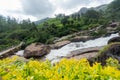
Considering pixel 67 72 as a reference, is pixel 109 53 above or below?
below

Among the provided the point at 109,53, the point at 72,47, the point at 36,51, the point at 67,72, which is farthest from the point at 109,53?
the point at 72,47

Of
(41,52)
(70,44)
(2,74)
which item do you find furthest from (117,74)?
(70,44)

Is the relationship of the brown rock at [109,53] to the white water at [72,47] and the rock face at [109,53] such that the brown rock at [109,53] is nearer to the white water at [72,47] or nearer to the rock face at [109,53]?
the rock face at [109,53]

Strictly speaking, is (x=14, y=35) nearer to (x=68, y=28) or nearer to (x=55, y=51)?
(x=68, y=28)

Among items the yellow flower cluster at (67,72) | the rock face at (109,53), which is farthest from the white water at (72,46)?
the yellow flower cluster at (67,72)

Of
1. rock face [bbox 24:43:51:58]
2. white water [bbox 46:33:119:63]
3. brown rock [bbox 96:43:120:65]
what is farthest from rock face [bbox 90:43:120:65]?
rock face [bbox 24:43:51:58]

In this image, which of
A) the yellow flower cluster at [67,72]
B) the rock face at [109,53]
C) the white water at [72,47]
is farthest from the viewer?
the white water at [72,47]

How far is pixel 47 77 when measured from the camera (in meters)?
3.77

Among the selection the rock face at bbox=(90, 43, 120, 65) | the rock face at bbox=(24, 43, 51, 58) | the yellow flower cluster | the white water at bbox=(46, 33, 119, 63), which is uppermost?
the yellow flower cluster

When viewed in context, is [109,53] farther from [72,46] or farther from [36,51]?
[72,46]

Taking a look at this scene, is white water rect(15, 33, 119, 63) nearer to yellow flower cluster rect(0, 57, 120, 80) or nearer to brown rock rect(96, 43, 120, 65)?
brown rock rect(96, 43, 120, 65)

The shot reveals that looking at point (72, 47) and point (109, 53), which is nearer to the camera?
point (109, 53)

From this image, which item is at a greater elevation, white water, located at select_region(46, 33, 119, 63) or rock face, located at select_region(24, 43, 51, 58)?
rock face, located at select_region(24, 43, 51, 58)

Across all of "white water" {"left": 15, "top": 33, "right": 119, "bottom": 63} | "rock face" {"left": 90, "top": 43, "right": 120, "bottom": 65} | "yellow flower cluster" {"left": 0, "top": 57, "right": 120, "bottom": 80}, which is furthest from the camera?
"white water" {"left": 15, "top": 33, "right": 119, "bottom": 63}
